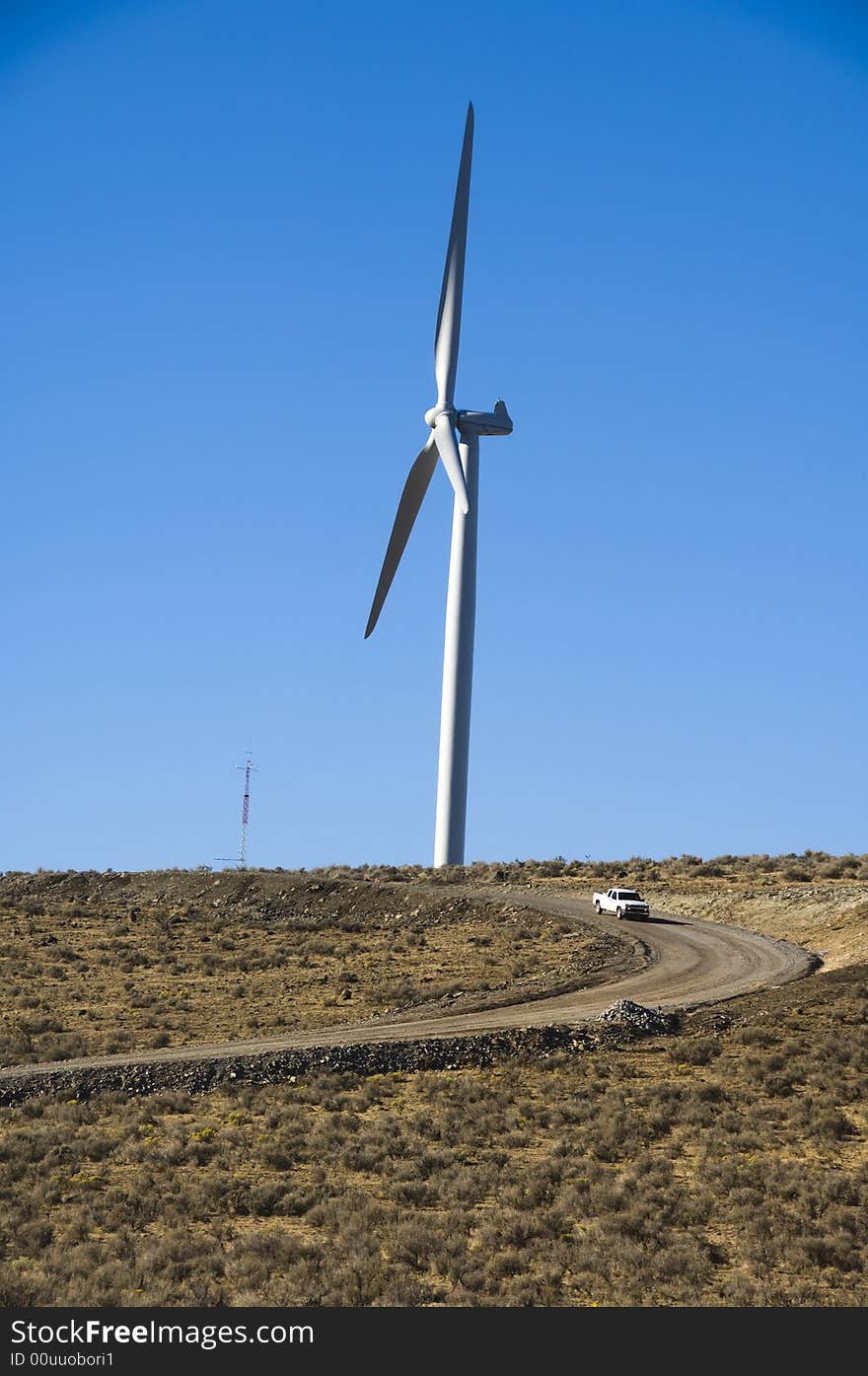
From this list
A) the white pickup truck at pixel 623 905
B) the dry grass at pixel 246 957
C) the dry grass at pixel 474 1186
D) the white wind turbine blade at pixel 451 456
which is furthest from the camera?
the white wind turbine blade at pixel 451 456

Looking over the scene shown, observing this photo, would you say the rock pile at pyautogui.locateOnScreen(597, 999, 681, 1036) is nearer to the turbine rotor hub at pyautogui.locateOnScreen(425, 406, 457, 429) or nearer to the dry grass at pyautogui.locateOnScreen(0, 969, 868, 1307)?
the dry grass at pyautogui.locateOnScreen(0, 969, 868, 1307)

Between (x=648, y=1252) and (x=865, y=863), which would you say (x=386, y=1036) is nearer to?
(x=648, y=1252)

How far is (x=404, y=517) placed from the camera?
3292 inches

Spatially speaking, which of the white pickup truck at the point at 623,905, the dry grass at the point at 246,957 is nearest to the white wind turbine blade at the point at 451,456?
the white pickup truck at the point at 623,905

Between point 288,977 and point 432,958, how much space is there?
6544 millimetres

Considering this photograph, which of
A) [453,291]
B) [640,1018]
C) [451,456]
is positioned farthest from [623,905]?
[453,291]

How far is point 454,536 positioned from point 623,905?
27.2 meters

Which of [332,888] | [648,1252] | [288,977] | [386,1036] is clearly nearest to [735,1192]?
[648,1252]

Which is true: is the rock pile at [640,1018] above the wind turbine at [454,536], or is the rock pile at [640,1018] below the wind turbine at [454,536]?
below

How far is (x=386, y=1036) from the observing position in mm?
41781

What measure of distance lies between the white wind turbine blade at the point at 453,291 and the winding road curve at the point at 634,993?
3671cm

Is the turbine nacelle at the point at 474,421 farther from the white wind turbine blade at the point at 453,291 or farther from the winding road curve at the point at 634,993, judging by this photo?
the winding road curve at the point at 634,993

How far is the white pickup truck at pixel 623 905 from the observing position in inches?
2653

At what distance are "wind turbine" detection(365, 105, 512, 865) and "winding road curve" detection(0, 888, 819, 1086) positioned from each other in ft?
69.7
